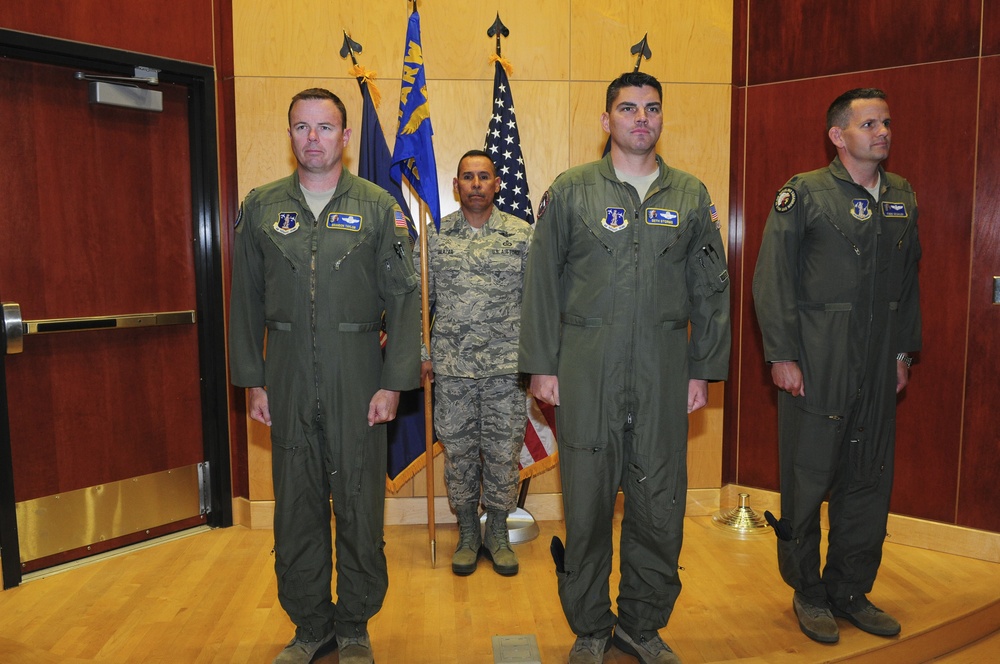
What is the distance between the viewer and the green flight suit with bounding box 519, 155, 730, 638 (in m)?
2.37

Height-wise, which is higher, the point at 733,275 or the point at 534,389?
the point at 733,275

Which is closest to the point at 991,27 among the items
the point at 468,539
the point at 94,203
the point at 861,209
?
the point at 861,209

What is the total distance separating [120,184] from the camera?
3584 millimetres

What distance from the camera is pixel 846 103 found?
2707mm

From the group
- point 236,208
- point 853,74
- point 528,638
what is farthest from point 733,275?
point 236,208

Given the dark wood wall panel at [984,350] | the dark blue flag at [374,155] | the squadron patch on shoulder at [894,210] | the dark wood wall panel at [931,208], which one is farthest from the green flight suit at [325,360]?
the dark wood wall panel at [984,350]

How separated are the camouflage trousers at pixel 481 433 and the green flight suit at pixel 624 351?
3.46ft

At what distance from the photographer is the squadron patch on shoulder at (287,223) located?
2406 mm

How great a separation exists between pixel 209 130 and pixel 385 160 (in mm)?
935

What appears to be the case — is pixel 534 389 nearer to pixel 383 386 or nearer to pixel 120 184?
pixel 383 386

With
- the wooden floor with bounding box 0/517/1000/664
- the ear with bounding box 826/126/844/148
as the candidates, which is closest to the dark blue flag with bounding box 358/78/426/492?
the wooden floor with bounding box 0/517/1000/664

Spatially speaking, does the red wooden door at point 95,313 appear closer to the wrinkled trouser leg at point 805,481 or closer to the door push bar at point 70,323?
the door push bar at point 70,323

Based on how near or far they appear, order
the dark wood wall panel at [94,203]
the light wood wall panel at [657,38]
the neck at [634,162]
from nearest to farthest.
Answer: the neck at [634,162] → the dark wood wall panel at [94,203] → the light wood wall panel at [657,38]

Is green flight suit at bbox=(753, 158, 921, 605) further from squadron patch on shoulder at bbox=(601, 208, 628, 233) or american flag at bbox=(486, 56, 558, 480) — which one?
american flag at bbox=(486, 56, 558, 480)
